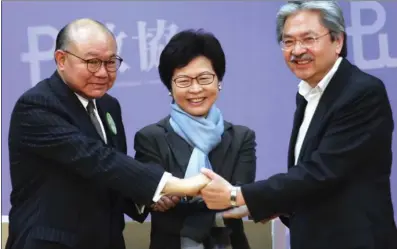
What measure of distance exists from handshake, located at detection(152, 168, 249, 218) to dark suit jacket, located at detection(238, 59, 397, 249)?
0.31 ft

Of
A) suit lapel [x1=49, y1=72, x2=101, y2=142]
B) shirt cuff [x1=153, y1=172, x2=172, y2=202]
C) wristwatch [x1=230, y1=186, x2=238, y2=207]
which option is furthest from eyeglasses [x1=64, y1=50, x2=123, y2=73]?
wristwatch [x1=230, y1=186, x2=238, y2=207]

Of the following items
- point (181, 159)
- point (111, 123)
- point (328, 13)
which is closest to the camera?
point (328, 13)

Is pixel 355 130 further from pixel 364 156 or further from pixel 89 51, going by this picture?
pixel 89 51

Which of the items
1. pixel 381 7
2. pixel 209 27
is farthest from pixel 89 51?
pixel 381 7

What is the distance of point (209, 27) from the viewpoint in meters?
3.51

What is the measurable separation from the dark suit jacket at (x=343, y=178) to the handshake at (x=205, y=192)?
95 mm

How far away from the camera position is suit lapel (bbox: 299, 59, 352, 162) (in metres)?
A: 2.08

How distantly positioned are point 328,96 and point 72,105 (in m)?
0.88

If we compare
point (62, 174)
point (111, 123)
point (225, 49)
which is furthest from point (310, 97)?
point (225, 49)

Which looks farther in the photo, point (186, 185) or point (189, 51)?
point (189, 51)

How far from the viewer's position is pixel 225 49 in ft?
11.6

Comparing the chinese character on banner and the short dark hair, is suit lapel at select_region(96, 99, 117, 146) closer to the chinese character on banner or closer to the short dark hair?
the short dark hair

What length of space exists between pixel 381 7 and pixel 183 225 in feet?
6.40

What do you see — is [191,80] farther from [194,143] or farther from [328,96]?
[328,96]
